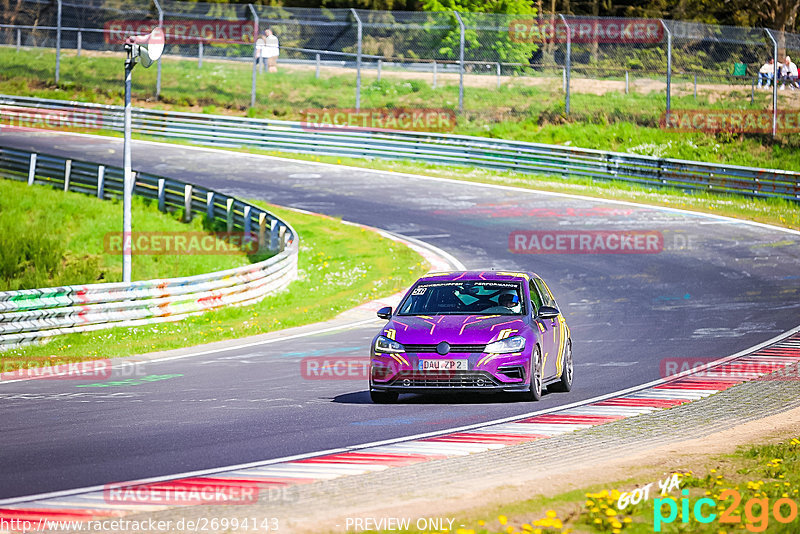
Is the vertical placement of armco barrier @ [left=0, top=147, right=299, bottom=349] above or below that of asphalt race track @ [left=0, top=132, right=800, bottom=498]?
below

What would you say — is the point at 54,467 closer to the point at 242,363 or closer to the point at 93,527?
the point at 93,527

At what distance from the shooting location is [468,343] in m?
11.4

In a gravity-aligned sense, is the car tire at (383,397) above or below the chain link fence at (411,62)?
below

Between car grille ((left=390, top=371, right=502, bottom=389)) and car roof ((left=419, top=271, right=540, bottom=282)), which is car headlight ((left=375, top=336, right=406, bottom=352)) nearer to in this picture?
car grille ((left=390, top=371, right=502, bottom=389))

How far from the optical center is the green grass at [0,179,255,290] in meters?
27.2

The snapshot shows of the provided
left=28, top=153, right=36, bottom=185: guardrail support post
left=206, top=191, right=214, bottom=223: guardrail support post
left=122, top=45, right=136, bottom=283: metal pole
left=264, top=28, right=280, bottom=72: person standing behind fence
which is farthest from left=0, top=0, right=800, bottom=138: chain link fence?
left=122, top=45, right=136, bottom=283: metal pole

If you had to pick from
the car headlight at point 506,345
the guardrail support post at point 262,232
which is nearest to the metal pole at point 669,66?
the guardrail support post at point 262,232

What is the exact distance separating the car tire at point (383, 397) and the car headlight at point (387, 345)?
479 millimetres

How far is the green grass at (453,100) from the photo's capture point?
36656mm

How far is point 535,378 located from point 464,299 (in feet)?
4.60

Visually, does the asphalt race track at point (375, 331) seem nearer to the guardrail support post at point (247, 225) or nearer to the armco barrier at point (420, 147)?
the armco barrier at point (420, 147)

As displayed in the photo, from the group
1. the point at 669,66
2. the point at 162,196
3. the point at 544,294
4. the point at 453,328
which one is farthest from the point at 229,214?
the point at 453,328

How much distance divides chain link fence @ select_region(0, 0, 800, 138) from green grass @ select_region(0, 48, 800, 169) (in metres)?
0.07

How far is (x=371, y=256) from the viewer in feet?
86.5
